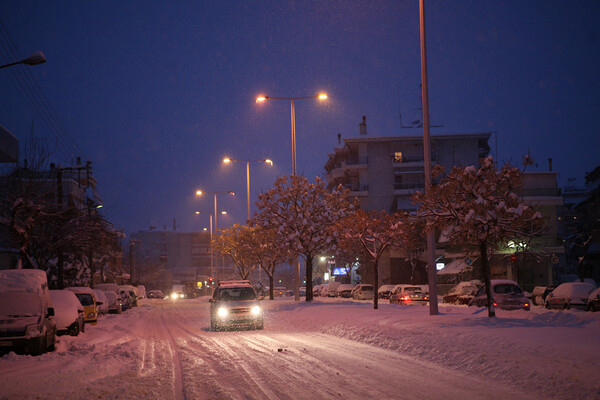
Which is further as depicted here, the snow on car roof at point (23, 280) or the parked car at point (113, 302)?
the parked car at point (113, 302)

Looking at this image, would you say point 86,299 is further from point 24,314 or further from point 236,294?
point 24,314

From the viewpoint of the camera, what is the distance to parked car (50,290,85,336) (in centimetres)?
2050

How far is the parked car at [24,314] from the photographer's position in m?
15.3

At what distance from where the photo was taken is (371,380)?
1062 centimetres

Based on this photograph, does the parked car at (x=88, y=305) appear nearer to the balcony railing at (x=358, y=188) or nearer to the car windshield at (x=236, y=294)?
the car windshield at (x=236, y=294)

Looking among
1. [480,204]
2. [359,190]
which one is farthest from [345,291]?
[480,204]

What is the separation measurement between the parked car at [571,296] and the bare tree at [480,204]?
14338 millimetres

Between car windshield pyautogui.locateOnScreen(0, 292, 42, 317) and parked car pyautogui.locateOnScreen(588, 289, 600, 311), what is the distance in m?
24.2

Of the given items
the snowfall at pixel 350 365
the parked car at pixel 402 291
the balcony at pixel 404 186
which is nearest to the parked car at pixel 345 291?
the balcony at pixel 404 186

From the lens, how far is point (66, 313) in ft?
68.1

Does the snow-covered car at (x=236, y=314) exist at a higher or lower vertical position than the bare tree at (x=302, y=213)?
lower

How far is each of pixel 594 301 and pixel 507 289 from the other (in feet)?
16.9

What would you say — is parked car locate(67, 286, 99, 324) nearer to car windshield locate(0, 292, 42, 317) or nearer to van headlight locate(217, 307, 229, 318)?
van headlight locate(217, 307, 229, 318)

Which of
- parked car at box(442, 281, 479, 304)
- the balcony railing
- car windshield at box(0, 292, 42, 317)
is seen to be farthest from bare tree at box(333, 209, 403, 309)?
the balcony railing
